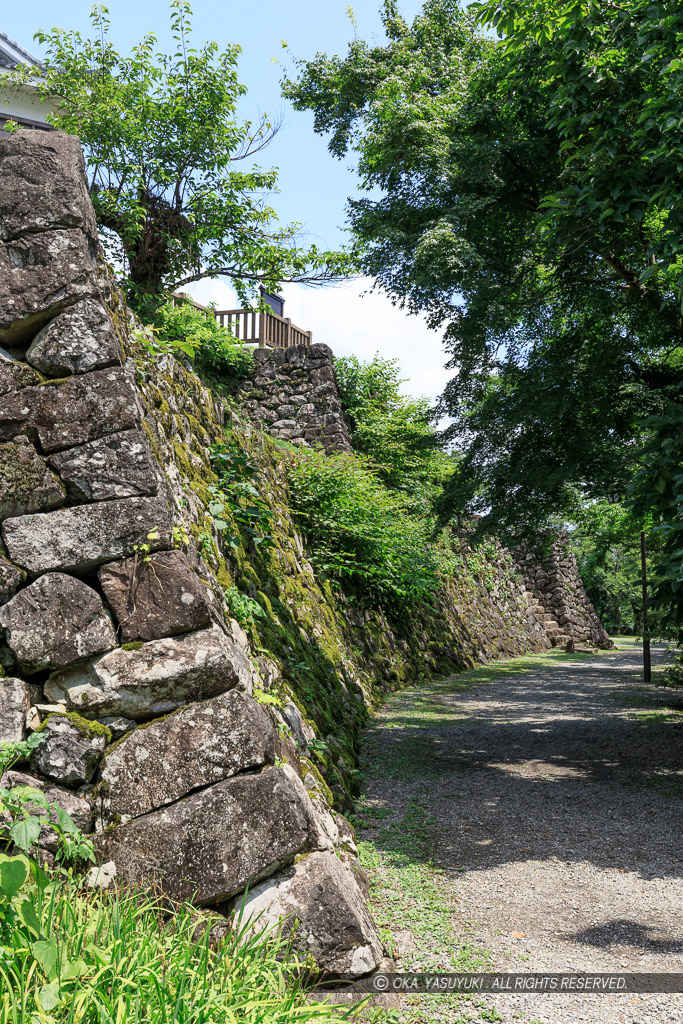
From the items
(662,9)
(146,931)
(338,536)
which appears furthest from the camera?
(338,536)

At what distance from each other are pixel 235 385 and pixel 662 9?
962cm

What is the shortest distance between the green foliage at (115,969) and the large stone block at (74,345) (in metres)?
2.31

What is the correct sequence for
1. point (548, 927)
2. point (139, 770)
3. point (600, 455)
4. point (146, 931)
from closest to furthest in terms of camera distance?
point (146, 931) < point (139, 770) < point (548, 927) < point (600, 455)

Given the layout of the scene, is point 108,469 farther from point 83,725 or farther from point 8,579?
point 83,725

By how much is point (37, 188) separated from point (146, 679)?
8.74ft

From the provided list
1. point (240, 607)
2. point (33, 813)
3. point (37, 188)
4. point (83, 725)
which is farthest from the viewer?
point (240, 607)

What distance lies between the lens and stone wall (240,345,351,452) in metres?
12.5

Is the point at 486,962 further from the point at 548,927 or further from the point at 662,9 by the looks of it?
the point at 662,9

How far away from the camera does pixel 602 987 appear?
3146mm

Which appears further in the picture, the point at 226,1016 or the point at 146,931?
the point at 146,931

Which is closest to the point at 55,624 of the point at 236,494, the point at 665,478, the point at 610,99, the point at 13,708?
the point at 13,708

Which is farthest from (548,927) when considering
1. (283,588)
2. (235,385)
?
(235,385)

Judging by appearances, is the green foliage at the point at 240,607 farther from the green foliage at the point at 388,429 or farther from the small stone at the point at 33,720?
the green foliage at the point at 388,429

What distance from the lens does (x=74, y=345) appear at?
3.60m
